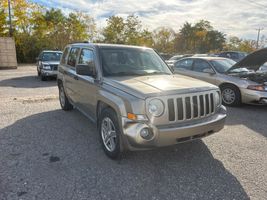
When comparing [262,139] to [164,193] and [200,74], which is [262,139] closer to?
[164,193]

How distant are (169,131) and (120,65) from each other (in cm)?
172

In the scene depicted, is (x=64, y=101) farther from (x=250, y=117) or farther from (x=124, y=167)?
(x=250, y=117)

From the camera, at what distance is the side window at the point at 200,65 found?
7.75m

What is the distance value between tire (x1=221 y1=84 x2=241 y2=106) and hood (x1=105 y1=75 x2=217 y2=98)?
367 cm

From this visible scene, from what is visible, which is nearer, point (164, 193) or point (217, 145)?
point (164, 193)

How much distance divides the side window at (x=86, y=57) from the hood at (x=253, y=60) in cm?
480

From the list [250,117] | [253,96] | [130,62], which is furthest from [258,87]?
[130,62]

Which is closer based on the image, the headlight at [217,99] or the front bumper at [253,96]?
the headlight at [217,99]

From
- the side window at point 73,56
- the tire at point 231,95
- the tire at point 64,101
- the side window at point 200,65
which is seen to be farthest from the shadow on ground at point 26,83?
the tire at point 231,95

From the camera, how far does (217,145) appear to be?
13.5 ft

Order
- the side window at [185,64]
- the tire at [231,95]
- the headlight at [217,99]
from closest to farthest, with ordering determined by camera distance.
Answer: the headlight at [217,99], the tire at [231,95], the side window at [185,64]

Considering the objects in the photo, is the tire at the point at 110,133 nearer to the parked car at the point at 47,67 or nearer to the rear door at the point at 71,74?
the rear door at the point at 71,74

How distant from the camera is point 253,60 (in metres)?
7.23

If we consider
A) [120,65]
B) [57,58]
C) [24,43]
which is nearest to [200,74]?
[120,65]
